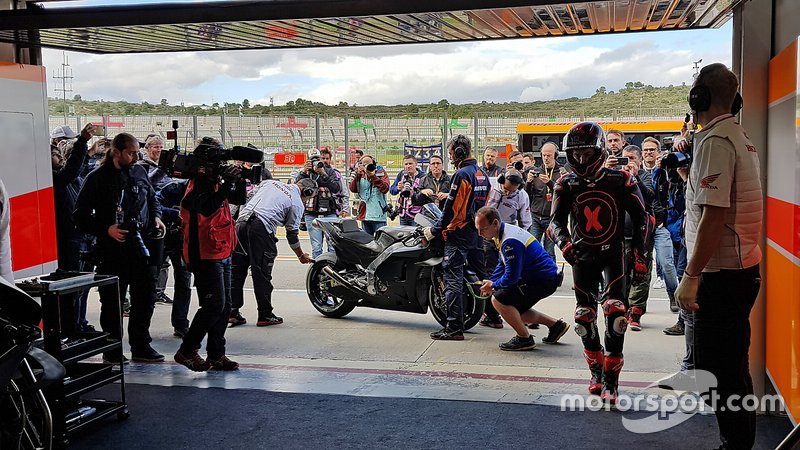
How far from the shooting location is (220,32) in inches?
250

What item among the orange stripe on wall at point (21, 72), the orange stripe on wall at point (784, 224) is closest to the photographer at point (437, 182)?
the orange stripe on wall at point (21, 72)

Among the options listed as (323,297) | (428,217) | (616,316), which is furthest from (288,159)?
(616,316)

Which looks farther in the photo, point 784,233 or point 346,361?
point 346,361

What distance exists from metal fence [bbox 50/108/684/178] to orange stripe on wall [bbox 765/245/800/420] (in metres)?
15.9

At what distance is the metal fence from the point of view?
70.8ft

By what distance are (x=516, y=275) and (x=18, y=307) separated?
4.71 metres

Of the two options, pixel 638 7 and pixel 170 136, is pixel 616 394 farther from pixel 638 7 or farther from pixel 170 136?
pixel 170 136

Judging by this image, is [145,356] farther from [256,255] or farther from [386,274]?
[386,274]

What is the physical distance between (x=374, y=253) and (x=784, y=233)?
5.06 m

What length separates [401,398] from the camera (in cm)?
599

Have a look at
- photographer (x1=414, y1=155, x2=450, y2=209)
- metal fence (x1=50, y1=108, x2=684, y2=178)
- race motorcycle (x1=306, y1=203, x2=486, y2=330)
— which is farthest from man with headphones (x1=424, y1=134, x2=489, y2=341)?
metal fence (x1=50, y1=108, x2=684, y2=178)

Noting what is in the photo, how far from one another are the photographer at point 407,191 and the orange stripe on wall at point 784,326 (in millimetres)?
6229

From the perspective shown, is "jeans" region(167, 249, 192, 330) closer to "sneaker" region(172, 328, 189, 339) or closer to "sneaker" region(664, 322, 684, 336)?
"sneaker" region(172, 328, 189, 339)

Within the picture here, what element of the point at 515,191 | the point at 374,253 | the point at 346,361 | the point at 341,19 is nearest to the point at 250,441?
the point at 346,361
